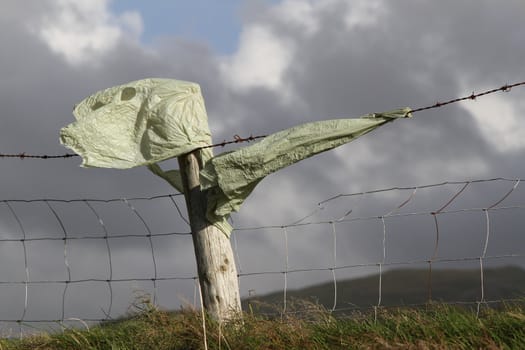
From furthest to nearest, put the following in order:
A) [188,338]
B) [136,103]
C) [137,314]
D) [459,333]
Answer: [136,103]
[137,314]
[188,338]
[459,333]

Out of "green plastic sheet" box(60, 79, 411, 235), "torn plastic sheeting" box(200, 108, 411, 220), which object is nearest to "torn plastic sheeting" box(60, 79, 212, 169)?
"green plastic sheet" box(60, 79, 411, 235)

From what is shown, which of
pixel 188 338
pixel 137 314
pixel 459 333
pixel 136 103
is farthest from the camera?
pixel 136 103

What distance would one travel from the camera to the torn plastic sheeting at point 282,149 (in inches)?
240

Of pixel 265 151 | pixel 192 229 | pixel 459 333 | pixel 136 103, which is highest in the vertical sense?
pixel 136 103

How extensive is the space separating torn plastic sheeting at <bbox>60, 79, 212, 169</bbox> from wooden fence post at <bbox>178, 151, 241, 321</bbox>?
172 millimetres

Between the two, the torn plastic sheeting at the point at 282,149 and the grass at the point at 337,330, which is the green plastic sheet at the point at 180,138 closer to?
the torn plastic sheeting at the point at 282,149

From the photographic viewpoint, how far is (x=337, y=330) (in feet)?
18.5

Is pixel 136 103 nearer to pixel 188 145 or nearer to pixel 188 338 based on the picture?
pixel 188 145

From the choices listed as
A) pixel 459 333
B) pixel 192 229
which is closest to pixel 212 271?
pixel 192 229

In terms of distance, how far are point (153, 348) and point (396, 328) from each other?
5.16 ft

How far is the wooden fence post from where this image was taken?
6.27 m

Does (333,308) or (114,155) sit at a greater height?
(114,155)

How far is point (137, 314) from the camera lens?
20.5 ft

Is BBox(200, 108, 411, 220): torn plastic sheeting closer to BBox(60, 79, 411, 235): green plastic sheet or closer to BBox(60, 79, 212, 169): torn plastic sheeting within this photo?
BBox(60, 79, 411, 235): green plastic sheet
